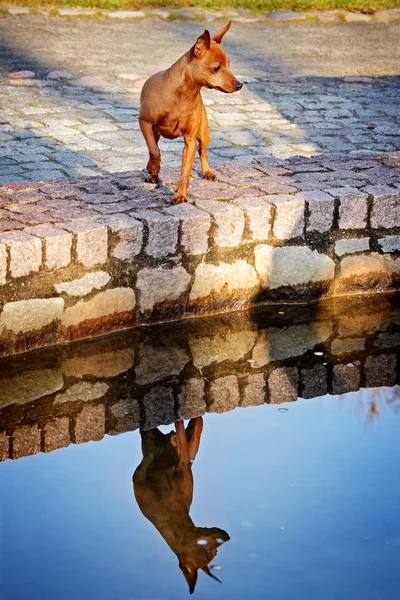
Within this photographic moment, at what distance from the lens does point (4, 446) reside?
157 inches

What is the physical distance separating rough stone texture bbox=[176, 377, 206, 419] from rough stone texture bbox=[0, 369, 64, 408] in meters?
0.57

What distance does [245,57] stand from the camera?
1065cm

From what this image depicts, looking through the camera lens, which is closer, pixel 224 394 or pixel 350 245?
pixel 224 394

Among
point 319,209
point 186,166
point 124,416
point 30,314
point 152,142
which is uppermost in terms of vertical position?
point 152,142

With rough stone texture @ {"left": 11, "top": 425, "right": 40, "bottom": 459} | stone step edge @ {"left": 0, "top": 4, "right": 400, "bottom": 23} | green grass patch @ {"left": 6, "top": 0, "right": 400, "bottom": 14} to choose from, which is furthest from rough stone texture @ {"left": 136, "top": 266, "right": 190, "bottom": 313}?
green grass patch @ {"left": 6, "top": 0, "right": 400, "bottom": 14}

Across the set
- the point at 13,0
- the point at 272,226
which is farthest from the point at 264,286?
the point at 13,0

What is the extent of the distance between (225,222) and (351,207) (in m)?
0.79

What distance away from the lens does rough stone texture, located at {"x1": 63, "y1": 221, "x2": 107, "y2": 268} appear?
4625 millimetres

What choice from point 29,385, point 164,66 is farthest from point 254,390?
point 164,66

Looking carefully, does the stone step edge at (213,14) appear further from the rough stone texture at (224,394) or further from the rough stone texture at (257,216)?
the rough stone texture at (224,394)

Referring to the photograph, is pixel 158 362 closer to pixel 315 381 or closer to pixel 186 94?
pixel 315 381

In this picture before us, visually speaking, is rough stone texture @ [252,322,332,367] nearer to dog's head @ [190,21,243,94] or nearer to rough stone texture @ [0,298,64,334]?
rough stone texture @ [0,298,64,334]

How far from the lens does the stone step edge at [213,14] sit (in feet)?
39.4

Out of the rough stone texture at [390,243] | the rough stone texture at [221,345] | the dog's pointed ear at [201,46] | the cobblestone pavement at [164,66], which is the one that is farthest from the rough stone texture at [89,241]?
the cobblestone pavement at [164,66]
